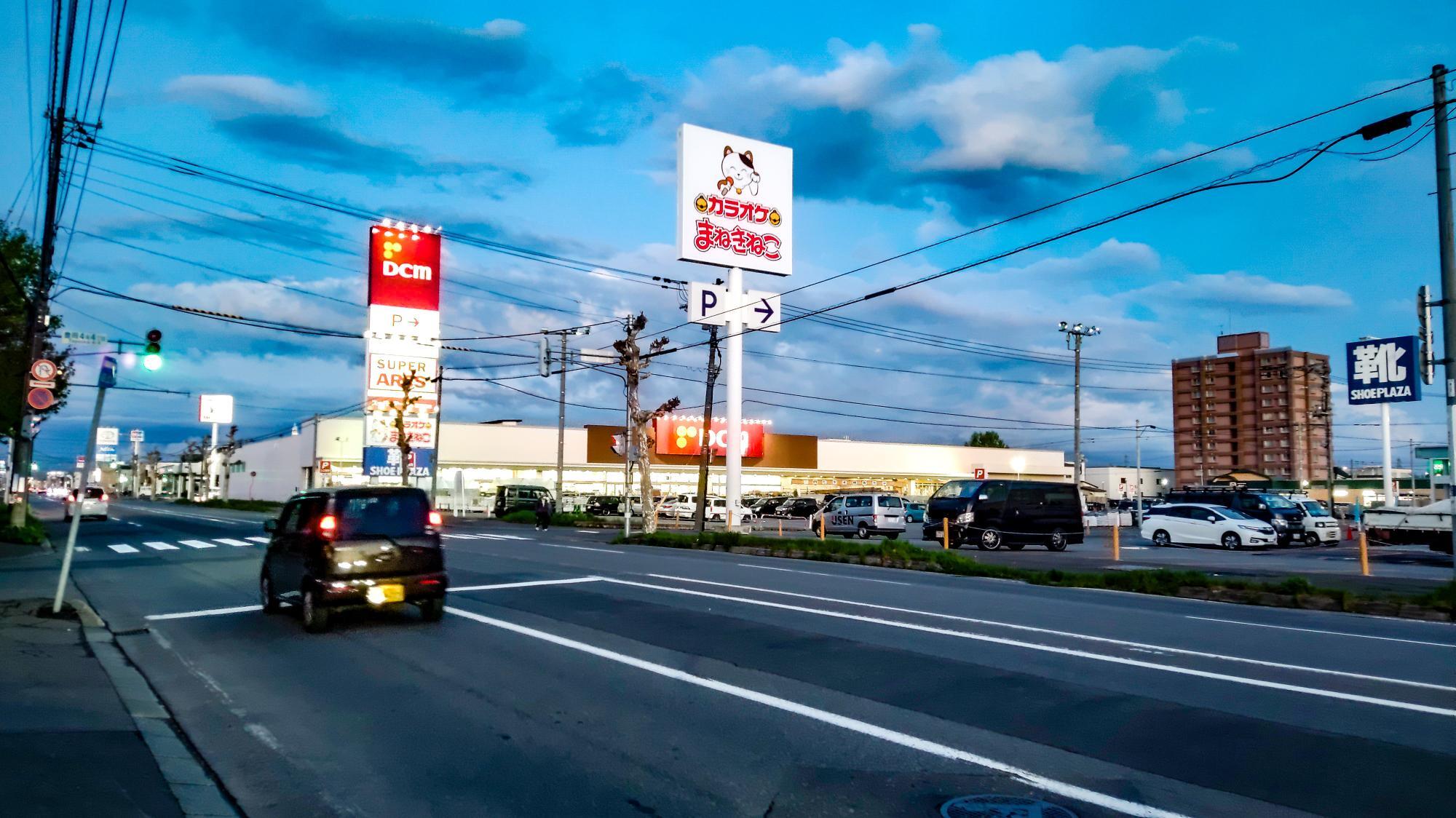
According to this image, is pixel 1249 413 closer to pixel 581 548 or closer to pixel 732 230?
pixel 732 230

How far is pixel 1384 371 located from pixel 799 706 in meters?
22.9

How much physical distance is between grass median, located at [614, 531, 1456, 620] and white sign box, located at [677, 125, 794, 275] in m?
13.4

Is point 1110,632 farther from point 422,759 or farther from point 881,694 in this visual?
point 422,759

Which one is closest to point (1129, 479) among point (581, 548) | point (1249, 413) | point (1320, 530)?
point (1249, 413)

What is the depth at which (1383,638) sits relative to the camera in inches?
460

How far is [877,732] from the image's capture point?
6660mm

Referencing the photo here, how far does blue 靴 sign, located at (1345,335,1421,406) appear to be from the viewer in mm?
23375

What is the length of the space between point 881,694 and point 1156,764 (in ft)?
7.63

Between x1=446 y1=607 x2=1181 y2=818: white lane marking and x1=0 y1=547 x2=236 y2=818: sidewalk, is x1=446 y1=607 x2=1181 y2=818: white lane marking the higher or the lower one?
the higher one

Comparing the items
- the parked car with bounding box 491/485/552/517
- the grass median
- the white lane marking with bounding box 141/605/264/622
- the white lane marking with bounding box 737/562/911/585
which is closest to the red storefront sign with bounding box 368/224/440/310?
the parked car with bounding box 491/485/552/517

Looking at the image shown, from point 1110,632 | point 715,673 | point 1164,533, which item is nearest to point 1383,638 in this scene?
point 1110,632

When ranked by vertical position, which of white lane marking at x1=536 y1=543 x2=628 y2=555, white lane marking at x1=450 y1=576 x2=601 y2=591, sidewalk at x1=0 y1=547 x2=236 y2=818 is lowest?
white lane marking at x1=536 y1=543 x2=628 y2=555

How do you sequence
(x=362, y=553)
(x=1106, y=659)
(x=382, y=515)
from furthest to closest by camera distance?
(x=382, y=515)
(x=362, y=553)
(x=1106, y=659)

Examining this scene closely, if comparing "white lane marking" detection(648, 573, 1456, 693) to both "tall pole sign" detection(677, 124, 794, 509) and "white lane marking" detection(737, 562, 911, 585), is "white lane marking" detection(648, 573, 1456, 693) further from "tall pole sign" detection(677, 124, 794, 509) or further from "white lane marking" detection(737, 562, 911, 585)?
"tall pole sign" detection(677, 124, 794, 509)
